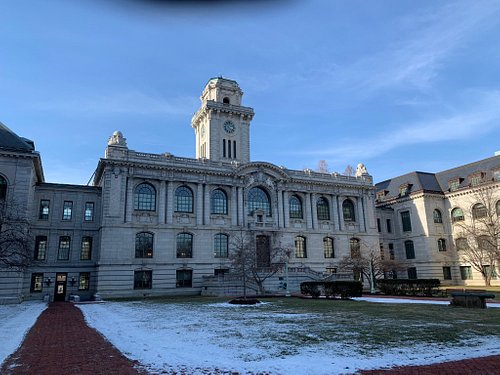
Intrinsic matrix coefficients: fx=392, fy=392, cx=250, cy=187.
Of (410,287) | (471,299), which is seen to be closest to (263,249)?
(410,287)

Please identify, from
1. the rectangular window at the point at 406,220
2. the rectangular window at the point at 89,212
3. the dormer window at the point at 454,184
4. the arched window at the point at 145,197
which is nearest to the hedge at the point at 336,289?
the arched window at the point at 145,197

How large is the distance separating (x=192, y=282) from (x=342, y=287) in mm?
17973

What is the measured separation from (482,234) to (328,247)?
19.5 meters

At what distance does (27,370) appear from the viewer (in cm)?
984

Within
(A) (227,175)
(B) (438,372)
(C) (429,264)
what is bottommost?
(B) (438,372)

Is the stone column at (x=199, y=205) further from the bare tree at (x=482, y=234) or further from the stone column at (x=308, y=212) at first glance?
the bare tree at (x=482, y=234)

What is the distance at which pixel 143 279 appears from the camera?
136 ft

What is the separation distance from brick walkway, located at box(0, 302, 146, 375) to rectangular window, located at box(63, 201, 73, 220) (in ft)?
90.3

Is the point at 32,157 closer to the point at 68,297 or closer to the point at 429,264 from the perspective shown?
the point at 68,297

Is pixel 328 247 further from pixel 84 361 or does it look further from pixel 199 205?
pixel 84 361

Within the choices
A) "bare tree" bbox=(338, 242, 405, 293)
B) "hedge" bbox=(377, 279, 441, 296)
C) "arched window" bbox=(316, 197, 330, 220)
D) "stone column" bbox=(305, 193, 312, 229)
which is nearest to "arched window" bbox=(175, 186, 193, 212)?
"stone column" bbox=(305, 193, 312, 229)

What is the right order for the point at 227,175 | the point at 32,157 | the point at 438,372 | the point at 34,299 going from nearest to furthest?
the point at 438,372
the point at 32,157
the point at 34,299
the point at 227,175

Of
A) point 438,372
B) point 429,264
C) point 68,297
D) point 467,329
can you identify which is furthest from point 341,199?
point 438,372

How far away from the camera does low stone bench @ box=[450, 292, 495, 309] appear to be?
22812mm
